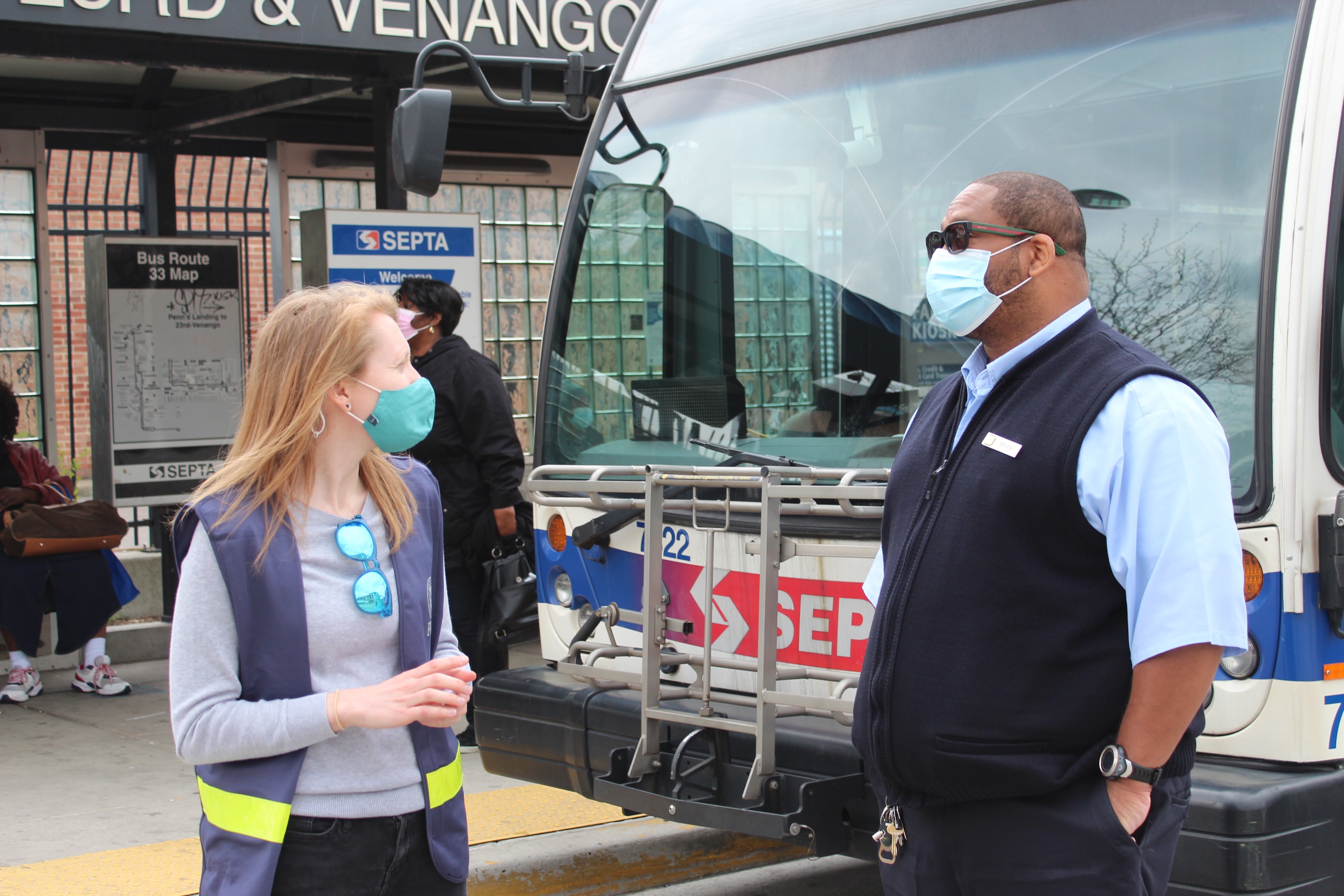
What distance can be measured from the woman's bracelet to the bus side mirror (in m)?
2.51

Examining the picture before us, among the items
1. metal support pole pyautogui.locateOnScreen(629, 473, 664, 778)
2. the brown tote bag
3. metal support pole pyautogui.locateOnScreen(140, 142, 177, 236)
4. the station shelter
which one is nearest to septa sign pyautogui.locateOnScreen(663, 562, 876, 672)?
metal support pole pyautogui.locateOnScreen(629, 473, 664, 778)

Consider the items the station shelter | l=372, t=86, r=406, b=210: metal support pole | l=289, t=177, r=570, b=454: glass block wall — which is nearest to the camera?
the station shelter

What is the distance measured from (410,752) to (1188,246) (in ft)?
6.83

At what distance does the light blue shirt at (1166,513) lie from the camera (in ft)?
6.54

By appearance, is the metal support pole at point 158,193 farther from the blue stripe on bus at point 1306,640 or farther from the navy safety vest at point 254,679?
the blue stripe on bus at point 1306,640

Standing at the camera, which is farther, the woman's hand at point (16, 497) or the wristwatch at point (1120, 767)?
the woman's hand at point (16, 497)

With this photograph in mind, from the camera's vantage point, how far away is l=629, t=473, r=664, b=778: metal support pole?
3.49m

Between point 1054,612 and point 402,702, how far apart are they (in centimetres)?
98

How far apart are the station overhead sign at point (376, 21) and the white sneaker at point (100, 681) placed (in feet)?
10.5

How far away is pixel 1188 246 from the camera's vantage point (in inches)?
126

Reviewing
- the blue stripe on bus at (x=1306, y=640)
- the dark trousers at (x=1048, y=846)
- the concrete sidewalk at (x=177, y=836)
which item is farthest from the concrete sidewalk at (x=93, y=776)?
the dark trousers at (x=1048, y=846)

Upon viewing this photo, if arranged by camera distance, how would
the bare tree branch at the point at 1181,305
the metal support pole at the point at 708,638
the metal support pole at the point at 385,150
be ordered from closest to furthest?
1. the bare tree branch at the point at 1181,305
2. the metal support pole at the point at 708,638
3. the metal support pole at the point at 385,150

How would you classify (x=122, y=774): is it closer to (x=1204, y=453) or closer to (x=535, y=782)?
(x=535, y=782)

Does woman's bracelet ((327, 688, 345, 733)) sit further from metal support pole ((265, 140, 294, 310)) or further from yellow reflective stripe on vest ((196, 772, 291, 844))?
metal support pole ((265, 140, 294, 310))
